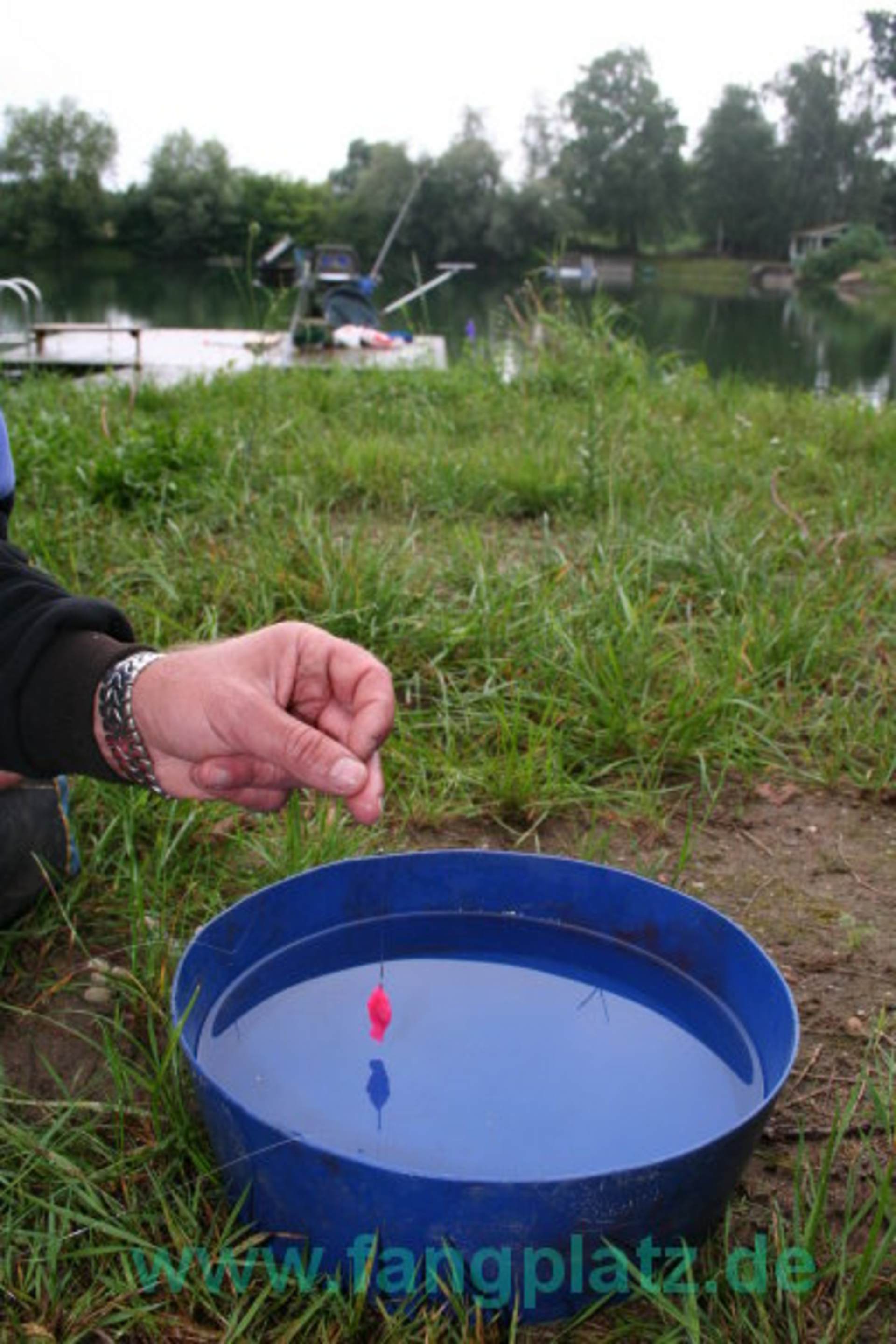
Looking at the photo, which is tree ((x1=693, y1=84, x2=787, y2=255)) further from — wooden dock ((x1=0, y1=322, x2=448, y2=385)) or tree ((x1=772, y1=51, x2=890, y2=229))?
wooden dock ((x1=0, y1=322, x2=448, y2=385))

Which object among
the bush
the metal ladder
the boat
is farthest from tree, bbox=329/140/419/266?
the metal ladder

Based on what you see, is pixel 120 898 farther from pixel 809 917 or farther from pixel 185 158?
pixel 185 158

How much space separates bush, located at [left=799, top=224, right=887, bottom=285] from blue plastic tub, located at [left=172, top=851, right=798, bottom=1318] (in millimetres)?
31755

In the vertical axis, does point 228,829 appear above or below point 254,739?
below

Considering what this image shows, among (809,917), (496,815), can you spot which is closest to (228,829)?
(496,815)

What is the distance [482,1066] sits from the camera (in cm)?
113

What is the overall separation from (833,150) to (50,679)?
4494 centimetres

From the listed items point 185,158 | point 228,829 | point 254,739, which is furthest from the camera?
point 185,158

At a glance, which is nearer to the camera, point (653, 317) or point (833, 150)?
point (653, 317)

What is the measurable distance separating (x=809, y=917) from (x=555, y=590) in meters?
0.93

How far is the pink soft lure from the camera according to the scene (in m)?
1.17

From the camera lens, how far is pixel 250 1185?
0.96m

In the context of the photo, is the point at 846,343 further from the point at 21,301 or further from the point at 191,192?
the point at 191,192

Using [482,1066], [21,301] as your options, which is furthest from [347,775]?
[21,301]
